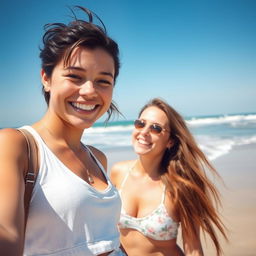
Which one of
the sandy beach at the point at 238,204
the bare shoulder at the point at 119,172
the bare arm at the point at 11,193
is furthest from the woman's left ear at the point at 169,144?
the bare arm at the point at 11,193

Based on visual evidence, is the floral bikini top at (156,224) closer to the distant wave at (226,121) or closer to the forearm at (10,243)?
the forearm at (10,243)

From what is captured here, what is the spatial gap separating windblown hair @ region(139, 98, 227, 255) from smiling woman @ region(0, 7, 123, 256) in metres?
1.41

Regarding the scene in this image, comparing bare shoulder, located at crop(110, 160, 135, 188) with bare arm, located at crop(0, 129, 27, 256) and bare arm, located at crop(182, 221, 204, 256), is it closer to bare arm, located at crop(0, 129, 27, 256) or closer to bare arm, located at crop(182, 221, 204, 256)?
bare arm, located at crop(182, 221, 204, 256)

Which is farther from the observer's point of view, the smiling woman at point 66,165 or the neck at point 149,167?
the neck at point 149,167

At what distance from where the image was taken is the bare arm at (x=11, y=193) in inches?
41.2

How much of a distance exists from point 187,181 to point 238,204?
10.5ft

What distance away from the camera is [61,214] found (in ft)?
4.38

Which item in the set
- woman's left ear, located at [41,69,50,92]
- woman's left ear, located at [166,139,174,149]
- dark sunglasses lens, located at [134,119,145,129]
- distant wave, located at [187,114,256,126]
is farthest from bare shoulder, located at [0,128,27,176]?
distant wave, located at [187,114,256,126]

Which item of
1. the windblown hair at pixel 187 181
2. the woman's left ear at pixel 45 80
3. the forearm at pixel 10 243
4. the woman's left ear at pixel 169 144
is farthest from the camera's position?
the woman's left ear at pixel 169 144

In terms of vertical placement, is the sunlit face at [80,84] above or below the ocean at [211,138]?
above

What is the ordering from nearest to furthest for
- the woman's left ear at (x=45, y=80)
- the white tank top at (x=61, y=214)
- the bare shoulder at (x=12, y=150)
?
1. the bare shoulder at (x=12, y=150)
2. the white tank top at (x=61, y=214)
3. the woman's left ear at (x=45, y=80)

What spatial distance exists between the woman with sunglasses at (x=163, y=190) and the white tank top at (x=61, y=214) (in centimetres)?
142

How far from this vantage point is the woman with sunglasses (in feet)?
9.29

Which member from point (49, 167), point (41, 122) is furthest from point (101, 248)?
point (41, 122)
